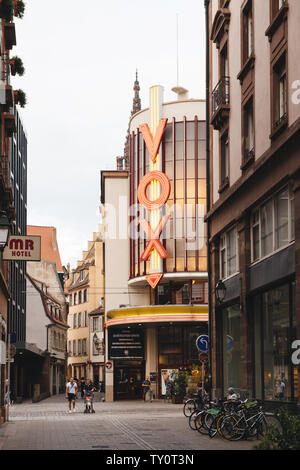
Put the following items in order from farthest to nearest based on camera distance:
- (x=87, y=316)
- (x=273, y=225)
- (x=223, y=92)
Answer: (x=87, y=316) < (x=223, y=92) < (x=273, y=225)

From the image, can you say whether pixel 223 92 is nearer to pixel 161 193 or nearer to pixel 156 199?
pixel 161 193

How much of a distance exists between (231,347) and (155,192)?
30.6m

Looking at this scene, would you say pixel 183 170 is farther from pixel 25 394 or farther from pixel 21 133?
pixel 25 394

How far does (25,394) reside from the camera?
75.8m

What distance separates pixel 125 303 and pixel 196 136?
1429 centimetres

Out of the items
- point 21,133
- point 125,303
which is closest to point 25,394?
point 125,303

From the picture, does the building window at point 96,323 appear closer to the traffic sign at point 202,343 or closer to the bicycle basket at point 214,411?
the traffic sign at point 202,343

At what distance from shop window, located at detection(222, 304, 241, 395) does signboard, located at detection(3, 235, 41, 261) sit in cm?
791

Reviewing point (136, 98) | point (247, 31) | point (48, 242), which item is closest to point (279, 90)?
point (247, 31)

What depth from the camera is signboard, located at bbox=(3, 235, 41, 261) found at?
25844 mm

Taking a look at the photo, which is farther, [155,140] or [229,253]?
[155,140]

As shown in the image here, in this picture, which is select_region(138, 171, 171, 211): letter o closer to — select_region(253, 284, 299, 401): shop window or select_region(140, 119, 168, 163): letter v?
select_region(140, 119, 168, 163): letter v

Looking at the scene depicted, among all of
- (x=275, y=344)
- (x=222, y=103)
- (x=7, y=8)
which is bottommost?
(x=275, y=344)

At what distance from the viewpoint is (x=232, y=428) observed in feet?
73.3
